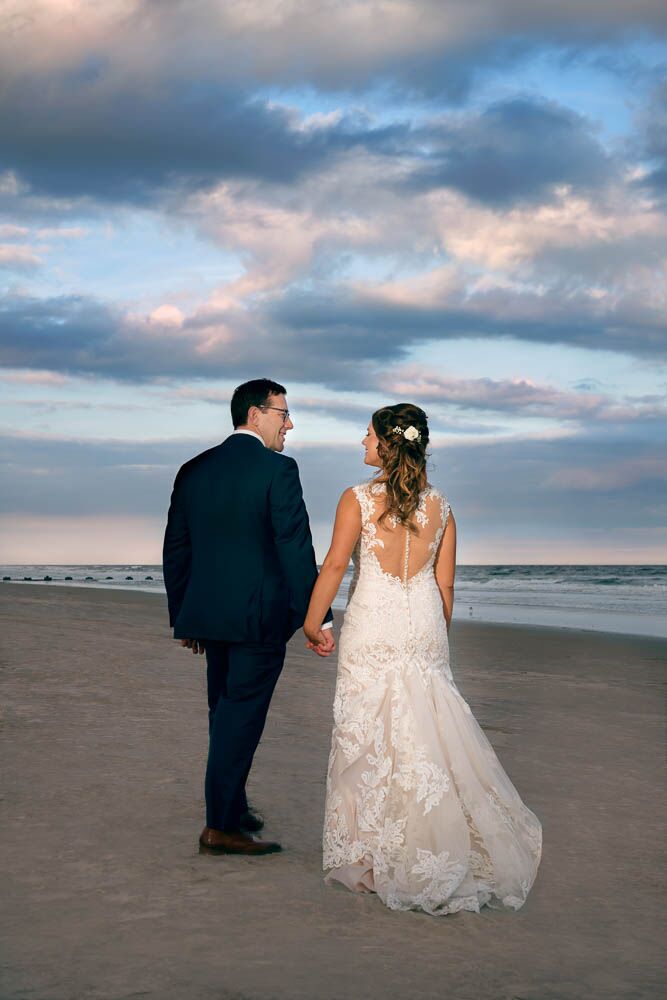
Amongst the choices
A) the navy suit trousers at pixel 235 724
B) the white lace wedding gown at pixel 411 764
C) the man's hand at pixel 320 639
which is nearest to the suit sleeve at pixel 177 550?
the navy suit trousers at pixel 235 724

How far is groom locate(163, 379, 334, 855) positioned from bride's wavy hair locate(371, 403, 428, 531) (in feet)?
1.35

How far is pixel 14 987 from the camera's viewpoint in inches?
128

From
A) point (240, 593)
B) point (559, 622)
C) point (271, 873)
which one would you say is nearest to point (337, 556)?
point (240, 593)

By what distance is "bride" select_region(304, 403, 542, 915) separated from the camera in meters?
4.28

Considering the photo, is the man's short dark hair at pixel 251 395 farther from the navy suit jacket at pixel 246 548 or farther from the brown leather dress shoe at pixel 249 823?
the brown leather dress shoe at pixel 249 823

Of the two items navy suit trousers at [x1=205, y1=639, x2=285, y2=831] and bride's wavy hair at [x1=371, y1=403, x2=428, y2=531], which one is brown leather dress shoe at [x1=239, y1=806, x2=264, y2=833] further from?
bride's wavy hair at [x1=371, y1=403, x2=428, y2=531]

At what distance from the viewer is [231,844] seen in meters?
4.75

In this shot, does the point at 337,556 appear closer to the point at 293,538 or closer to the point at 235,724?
the point at 293,538

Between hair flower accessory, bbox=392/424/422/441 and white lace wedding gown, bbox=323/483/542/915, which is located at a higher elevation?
hair flower accessory, bbox=392/424/422/441

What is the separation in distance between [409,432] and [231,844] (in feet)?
6.65

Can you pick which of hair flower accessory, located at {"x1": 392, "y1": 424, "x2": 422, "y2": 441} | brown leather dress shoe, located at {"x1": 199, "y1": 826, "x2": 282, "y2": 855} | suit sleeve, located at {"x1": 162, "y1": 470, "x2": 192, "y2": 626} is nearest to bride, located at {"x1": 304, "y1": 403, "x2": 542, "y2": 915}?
hair flower accessory, located at {"x1": 392, "y1": 424, "x2": 422, "y2": 441}

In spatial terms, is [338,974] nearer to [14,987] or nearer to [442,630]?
[14,987]

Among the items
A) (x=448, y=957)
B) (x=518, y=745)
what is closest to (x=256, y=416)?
(x=448, y=957)

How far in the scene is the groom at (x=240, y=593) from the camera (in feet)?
15.2
